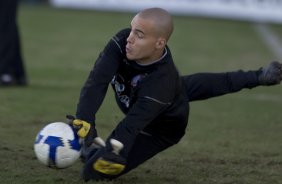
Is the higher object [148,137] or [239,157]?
[148,137]

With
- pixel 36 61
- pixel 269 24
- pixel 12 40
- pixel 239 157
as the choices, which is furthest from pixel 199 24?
pixel 239 157

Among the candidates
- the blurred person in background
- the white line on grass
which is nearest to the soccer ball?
the blurred person in background

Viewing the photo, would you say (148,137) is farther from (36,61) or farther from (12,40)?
(36,61)

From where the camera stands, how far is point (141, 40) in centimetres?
540

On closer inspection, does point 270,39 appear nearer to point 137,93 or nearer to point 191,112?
point 191,112

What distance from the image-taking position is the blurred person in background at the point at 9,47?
1093 cm

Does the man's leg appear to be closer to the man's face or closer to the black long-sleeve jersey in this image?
the black long-sleeve jersey

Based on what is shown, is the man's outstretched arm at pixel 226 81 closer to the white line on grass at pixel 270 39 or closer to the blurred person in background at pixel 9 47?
the blurred person in background at pixel 9 47

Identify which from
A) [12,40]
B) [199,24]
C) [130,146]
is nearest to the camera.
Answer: [130,146]

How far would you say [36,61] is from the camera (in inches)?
564

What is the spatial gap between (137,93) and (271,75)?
1305 mm

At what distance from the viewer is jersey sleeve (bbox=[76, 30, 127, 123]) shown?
543cm

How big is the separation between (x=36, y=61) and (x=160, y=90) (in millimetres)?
9170

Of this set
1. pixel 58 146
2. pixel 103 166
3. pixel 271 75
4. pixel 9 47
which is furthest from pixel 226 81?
pixel 9 47
